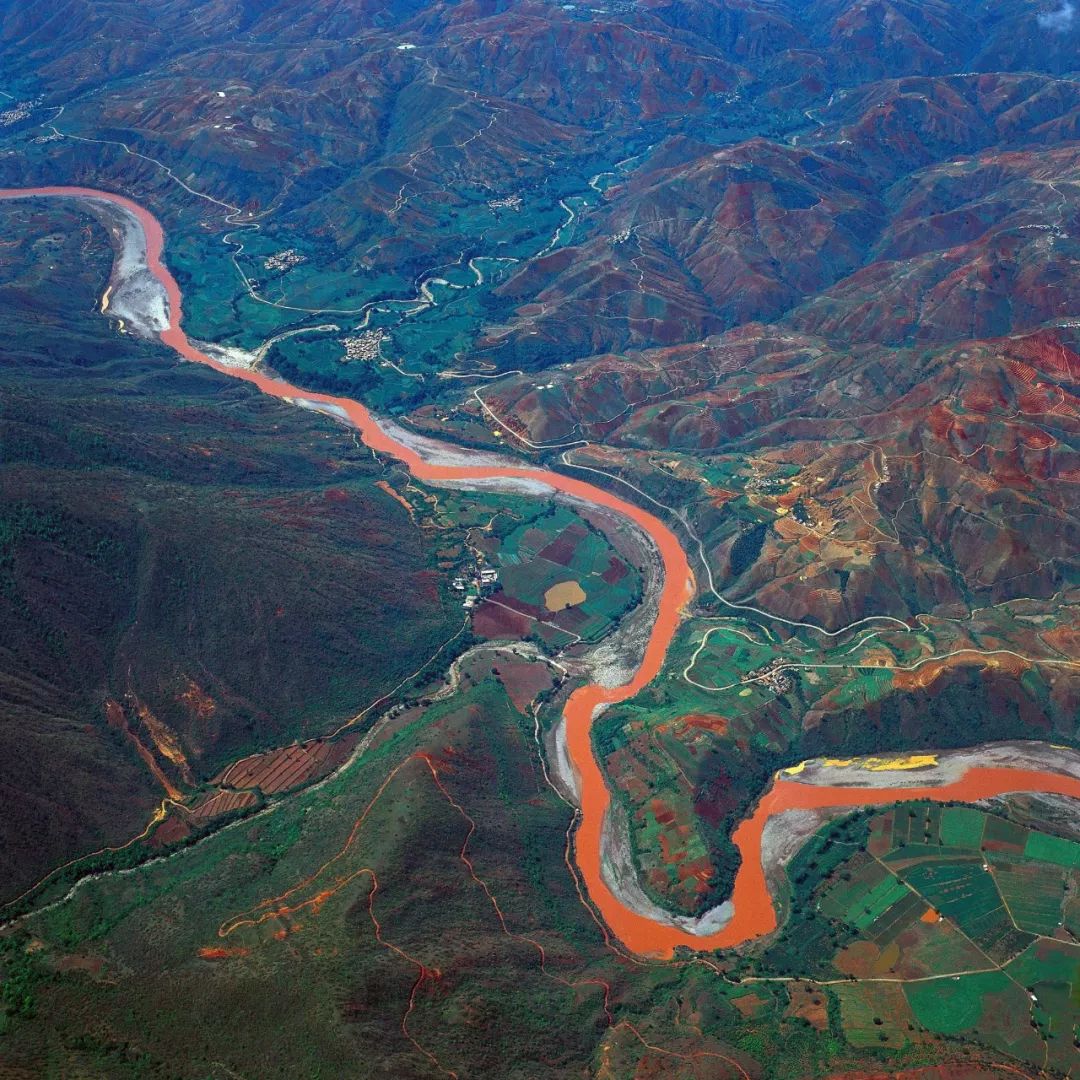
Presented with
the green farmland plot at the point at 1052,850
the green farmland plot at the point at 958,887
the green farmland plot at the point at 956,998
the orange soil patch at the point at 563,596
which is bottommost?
the green farmland plot at the point at 1052,850

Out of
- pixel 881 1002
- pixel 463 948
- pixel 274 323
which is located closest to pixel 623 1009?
pixel 463 948

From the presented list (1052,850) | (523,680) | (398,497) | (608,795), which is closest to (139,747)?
(523,680)

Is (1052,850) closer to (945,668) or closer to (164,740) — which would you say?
(945,668)

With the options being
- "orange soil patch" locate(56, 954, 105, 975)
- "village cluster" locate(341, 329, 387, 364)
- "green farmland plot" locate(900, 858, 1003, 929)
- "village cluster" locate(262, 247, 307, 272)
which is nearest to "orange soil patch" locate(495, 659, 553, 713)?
"green farmland plot" locate(900, 858, 1003, 929)

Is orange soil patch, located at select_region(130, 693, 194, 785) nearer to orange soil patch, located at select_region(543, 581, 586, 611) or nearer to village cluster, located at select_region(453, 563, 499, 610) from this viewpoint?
village cluster, located at select_region(453, 563, 499, 610)

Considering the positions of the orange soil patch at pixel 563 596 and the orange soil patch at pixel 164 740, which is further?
the orange soil patch at pixel 563 596

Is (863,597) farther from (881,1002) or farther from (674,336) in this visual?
(674,336)

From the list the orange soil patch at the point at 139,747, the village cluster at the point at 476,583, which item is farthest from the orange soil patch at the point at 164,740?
the village cluster at the point at 476,583

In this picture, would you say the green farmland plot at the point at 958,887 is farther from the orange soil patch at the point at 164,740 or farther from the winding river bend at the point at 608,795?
the orange soil patch at the point at 164,740

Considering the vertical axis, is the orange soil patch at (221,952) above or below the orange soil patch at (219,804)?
above
